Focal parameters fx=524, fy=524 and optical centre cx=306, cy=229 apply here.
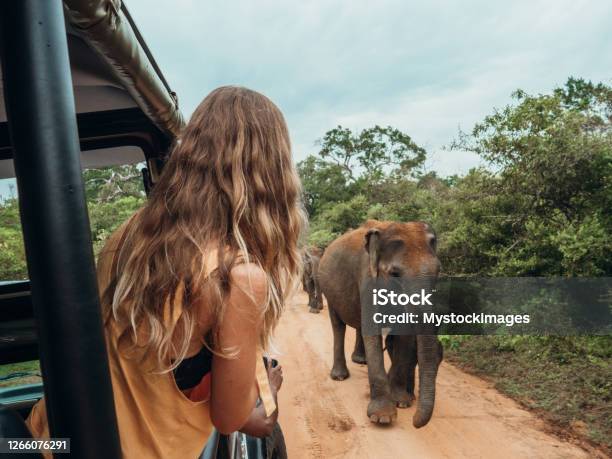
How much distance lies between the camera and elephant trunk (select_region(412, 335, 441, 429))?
4824 mm

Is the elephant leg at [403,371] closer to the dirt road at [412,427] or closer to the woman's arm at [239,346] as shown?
the dirt road at [412,427]

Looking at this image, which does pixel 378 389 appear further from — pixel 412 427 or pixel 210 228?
pixel 210 228

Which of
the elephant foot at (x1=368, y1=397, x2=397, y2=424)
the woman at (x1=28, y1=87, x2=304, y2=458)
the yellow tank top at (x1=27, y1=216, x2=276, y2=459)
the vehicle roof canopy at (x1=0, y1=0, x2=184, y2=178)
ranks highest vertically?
the vehicle roof canopy at (x1=0, y1=0, x2=184, y2=178)

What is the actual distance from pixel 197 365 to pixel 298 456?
363 cm

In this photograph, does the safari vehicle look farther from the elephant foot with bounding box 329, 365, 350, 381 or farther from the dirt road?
the elephant foot with bounding box 329, 365, 350, 381

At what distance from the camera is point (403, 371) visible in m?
6.01

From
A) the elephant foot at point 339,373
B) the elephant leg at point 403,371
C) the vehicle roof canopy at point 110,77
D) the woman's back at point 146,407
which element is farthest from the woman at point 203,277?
the elephant foot at point 339,373

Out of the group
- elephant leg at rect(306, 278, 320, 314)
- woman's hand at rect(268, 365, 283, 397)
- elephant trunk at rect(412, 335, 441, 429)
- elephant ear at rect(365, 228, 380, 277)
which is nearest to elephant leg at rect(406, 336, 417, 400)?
elephant trunk at rect(412, 335, 441, 429)

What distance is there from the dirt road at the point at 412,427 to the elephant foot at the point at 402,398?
0.09 meters

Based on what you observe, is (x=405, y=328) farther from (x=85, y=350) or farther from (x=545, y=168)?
(x=85, y=350)

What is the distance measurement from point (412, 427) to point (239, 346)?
14.7 ft

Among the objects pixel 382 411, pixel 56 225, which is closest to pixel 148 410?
pixel 56 225

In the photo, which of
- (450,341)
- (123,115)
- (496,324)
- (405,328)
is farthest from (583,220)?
(123,115)

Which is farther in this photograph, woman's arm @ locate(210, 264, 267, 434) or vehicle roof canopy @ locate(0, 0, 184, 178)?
vehicle roof canopy @ locate(0, 0, 184, 178)
